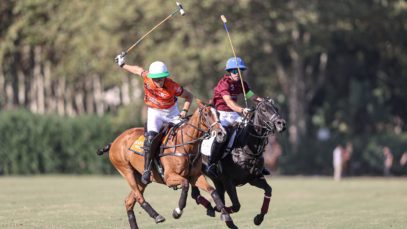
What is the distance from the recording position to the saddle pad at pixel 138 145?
16828mm

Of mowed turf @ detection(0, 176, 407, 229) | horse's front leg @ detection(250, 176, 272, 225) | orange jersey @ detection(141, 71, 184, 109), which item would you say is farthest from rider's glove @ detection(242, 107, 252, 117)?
mowed turf @ detection(0, 176, 407, 229)

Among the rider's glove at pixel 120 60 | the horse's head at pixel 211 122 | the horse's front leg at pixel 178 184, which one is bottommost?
the horse's front leg at pixel 178 184

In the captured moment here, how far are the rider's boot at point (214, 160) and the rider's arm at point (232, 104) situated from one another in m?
0.65

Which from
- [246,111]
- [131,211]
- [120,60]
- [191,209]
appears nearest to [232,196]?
[246,111]

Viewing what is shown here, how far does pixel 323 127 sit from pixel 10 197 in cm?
3296

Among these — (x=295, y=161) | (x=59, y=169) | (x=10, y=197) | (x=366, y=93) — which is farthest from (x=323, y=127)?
(x=10, y=197)

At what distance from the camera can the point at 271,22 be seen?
1879 inches

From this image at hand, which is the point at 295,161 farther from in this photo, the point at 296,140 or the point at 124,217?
the point at 124,217

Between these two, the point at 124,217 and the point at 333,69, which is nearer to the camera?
the point at 124,217

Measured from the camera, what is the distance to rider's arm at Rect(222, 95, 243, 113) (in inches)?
663

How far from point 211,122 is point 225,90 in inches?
63.7

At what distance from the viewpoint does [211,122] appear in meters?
15.7

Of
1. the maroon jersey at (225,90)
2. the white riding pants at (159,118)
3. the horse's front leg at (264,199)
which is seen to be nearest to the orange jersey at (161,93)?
the white riding pants at (159,118)

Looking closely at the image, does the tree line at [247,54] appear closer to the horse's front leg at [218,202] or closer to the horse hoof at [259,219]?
the horse hoof at [259,219]
